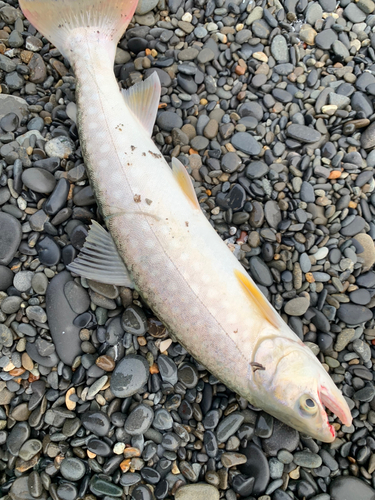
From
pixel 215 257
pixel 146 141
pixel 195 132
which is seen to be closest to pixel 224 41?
pixel 195 132

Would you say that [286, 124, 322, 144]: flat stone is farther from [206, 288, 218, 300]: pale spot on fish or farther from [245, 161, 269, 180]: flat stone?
[206, 288, 218, 300]: pale spot on fish

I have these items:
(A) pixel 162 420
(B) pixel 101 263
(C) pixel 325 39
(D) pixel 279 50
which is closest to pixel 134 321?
(B) pixel 101 263

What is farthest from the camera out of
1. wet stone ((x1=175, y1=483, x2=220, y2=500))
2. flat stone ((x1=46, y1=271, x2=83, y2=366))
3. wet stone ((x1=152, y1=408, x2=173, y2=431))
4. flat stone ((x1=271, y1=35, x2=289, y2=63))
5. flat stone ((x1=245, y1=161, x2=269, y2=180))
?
flat stone ((x1=271, y1=35, x2=289, y2=63))

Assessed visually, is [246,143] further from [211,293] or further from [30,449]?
[30,449]

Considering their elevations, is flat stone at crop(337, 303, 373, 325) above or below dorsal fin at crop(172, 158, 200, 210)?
below

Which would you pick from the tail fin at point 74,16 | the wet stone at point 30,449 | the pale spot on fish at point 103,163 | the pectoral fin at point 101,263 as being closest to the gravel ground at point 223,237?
the wet stone at point 30,449

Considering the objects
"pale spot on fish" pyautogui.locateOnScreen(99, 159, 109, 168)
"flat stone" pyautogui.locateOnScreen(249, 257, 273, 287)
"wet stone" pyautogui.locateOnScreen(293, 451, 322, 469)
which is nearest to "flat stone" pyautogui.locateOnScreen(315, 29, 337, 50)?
"flat stone" pyautogui.locateOnScreen(249, 257, 273, 287)

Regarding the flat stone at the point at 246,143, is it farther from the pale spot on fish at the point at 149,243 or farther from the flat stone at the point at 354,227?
the pale spot on fish at the point at 149,243
